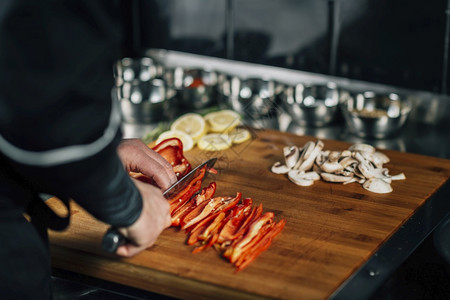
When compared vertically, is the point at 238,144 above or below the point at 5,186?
below

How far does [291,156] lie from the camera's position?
77.7 inches

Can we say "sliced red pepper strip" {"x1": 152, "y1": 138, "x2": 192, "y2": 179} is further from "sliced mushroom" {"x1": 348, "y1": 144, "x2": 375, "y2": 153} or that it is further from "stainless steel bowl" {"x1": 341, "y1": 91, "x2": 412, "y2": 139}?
"stainless steel bowl" {"x1": 341, "y1": 91, "x2": 412, "y2": 139}

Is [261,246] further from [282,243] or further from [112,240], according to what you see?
[112,240]

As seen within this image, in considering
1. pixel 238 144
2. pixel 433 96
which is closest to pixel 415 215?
pixel 238 144

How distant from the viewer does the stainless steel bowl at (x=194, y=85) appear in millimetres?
2719

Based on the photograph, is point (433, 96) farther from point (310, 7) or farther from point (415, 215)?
point (415, 215)

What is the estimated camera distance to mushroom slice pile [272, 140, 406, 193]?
188cm

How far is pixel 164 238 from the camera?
5.18 feet

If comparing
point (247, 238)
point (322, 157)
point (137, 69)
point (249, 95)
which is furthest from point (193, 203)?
point (137, 69)

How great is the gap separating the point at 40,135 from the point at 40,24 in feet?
0.61

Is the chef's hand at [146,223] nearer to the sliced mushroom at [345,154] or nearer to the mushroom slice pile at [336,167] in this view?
the mushroom slice pile at [336,167]

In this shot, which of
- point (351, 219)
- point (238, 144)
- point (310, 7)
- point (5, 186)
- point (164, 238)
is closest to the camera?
point (5, 186)

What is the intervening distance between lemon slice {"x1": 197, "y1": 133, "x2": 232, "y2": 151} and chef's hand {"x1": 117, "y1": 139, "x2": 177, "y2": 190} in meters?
0.41

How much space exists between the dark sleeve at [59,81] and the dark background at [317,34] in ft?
5.51
